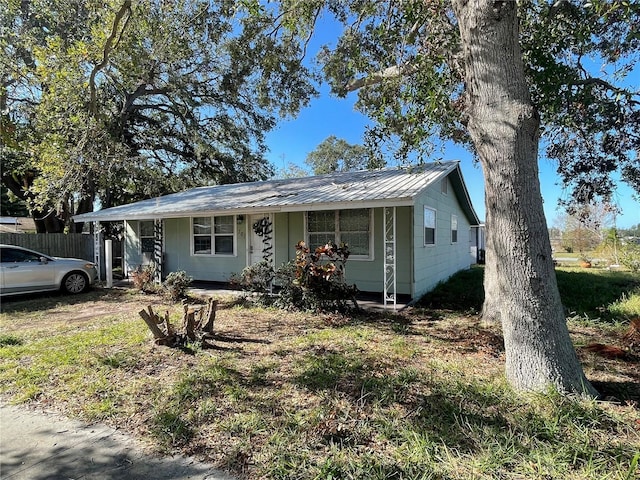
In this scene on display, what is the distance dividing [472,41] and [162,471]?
15.4 ft

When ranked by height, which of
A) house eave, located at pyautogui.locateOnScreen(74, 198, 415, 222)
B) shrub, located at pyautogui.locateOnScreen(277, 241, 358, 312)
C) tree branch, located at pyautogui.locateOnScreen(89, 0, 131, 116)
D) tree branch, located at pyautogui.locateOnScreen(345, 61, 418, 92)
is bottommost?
shrub, located at pyautogui.locateOnScreen(277, 241, 358, 312)

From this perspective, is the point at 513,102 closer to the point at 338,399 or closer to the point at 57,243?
the point at 338,399

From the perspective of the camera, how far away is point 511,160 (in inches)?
137

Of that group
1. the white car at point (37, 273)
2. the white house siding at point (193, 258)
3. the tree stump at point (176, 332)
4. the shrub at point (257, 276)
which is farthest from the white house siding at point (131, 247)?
the tree stump at point (176, 332)

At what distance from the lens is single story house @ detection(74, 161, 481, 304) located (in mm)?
8633

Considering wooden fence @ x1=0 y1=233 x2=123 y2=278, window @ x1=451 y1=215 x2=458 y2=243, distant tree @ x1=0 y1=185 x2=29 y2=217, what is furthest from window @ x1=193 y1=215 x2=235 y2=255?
distant tree @ x1=0 y1=185 x2=29 y2=217

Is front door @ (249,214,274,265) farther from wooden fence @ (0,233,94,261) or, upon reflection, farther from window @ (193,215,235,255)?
wooden fence @ (0,233,94,261)

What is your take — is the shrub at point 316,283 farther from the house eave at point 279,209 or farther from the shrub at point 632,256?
the shrub at point 632,256

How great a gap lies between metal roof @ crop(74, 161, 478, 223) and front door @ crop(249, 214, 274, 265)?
2.29ft

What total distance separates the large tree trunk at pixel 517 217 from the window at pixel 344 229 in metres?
5.84

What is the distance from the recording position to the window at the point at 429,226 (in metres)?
9.82

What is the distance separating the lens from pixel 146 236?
533 inches

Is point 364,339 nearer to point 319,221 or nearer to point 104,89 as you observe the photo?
point 319,221

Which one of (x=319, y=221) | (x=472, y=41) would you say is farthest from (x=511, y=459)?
(x=319, y=221)
